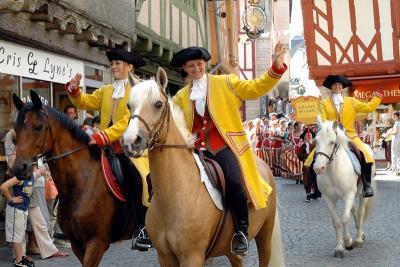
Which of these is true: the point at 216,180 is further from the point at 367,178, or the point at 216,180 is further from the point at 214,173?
the point at 367,178

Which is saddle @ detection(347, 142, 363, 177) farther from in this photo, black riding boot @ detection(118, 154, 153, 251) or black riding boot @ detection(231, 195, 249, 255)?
black riding boot @ detection(231, 195, 249, 255)

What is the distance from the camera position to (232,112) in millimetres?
5785

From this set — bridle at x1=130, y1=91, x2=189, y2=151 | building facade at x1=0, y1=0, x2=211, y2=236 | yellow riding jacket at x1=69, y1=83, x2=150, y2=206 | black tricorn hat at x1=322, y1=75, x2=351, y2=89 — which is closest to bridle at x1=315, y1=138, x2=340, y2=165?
black tricorn hat at x1=322, y1=75, x2=351, y2=89

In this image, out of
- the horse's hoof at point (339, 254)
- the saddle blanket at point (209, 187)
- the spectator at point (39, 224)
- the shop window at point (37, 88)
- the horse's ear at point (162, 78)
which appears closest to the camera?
the horse's ear at point (162, 78)

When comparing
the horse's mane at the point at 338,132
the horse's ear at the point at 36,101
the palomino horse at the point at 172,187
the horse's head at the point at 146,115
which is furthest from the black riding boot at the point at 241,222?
the horse's mane at the point at 338,132

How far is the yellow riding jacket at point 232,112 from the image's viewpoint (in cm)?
568

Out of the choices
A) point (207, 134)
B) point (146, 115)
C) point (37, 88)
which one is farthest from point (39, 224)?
point (146, 115)

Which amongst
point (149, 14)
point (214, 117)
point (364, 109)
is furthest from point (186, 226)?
point (149, 14)

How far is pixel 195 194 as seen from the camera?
5094mm

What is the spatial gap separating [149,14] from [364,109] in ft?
22.2

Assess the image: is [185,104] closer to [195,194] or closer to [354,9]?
[195,194]

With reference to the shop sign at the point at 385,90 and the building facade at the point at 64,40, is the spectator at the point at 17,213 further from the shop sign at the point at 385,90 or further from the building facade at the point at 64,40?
the shop sign at the point at 385,90

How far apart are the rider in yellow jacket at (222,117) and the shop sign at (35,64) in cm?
448

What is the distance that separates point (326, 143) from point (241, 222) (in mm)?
3776
